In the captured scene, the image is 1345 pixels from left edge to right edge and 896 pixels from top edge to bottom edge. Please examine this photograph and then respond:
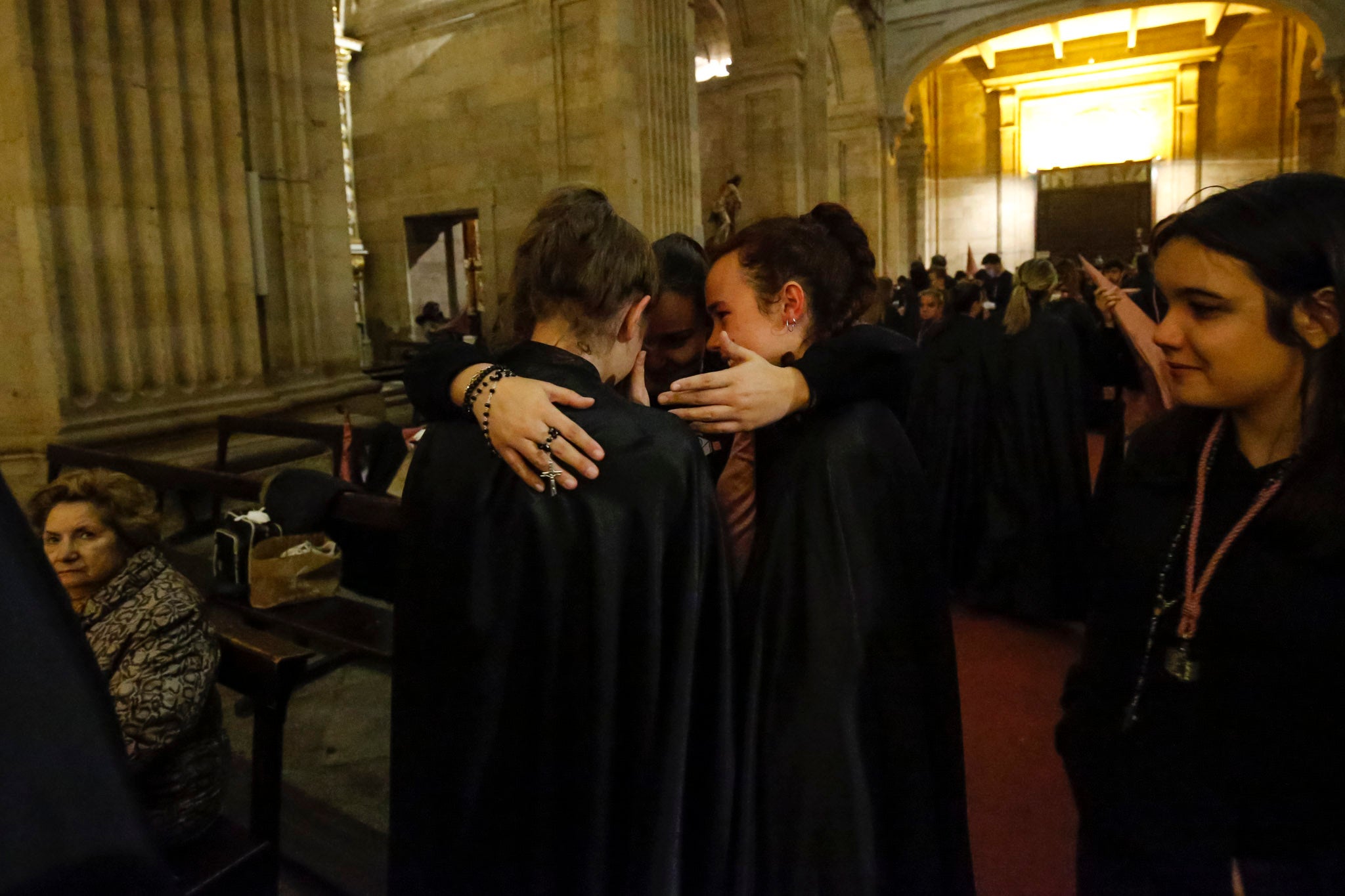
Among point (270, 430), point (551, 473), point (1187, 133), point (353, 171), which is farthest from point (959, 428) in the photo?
point (1187, 133)

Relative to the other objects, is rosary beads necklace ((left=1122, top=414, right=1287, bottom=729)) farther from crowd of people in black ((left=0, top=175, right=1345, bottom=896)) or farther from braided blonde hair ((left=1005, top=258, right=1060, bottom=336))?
braided blonde hair ((left=1005, top=258, right=1060, bottom=336))

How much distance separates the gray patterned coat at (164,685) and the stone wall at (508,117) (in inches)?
233

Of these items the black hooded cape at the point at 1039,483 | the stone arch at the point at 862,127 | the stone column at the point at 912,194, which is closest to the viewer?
the black hooded cape at the point at 1039,483

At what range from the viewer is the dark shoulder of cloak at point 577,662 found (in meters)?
1.37

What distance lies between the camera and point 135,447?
4.43 m

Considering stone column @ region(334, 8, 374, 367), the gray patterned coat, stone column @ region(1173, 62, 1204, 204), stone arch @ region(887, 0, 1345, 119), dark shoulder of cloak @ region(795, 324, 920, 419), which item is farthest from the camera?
stone column @ region(1173, 62, 1204, 204)

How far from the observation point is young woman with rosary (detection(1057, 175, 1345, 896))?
43.8 inches

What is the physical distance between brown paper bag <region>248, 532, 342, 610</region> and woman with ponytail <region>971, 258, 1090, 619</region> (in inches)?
130

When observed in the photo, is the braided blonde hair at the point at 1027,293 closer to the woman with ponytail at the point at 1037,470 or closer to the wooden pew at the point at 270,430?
the woman with ponytail at the point at 1037,470

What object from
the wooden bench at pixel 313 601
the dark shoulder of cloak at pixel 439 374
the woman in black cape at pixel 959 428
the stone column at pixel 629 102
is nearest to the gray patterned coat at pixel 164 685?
the wooden bench at pixel 313 601

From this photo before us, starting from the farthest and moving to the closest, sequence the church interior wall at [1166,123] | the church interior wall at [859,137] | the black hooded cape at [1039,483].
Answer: the church interior wall at [1166,123], the church interior wall at [859,137], the black hooded cape at [1039,483]

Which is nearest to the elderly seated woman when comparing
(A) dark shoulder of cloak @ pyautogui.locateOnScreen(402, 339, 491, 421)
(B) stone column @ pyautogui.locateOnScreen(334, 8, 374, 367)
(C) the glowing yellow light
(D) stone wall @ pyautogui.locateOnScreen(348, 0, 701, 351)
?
(A) dark shoulder of cloak @ pyautogui.locateOnScreen(402, 339, 491, 421)

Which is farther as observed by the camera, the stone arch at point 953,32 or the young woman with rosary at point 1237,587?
the stone arch at point 953,32

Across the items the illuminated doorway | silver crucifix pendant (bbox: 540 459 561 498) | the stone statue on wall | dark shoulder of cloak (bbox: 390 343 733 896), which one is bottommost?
dark shoulder of cloak (bbox: 390 343 733 896)
